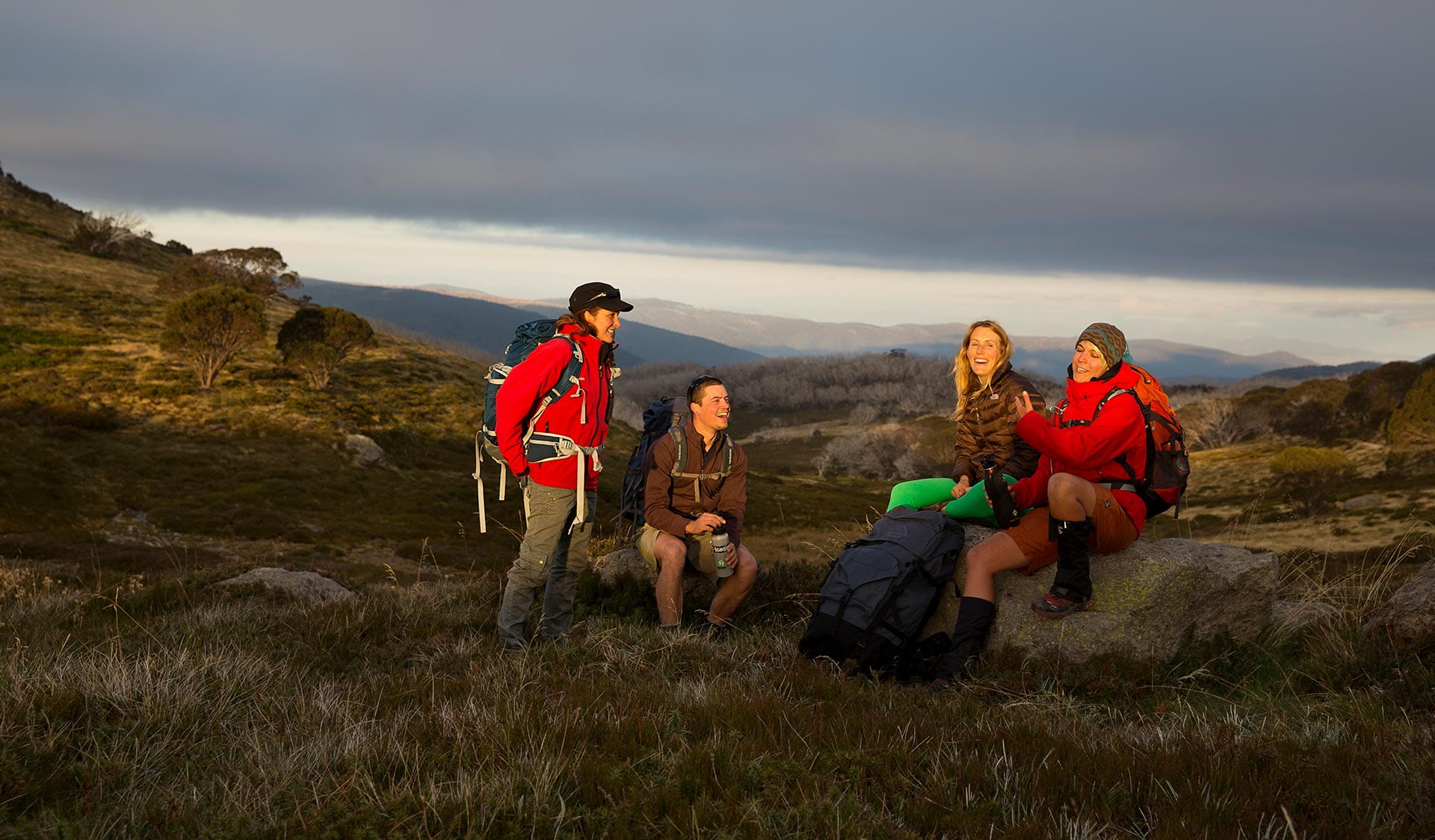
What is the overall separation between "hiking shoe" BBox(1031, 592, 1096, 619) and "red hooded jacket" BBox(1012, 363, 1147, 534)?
2.14 feet

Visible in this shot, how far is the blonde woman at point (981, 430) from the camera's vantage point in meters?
5.84

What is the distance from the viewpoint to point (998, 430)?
5.95m

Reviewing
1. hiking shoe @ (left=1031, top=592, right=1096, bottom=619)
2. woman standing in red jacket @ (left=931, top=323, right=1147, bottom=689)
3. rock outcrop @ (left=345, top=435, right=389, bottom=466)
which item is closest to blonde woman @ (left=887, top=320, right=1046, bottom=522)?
woman standing in red jacket @ (left=931, top=323, right=1147, bottom=689)

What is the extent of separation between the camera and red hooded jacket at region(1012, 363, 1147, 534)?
4.92 metres

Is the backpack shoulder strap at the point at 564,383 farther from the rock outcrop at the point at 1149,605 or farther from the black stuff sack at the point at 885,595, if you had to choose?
the rock outcrop at the point at 1149,605

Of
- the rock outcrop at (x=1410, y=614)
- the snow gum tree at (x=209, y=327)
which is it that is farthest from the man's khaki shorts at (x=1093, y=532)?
the snow gum tree at (x=209, y=327)

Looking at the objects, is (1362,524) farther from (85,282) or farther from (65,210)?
(65,210)

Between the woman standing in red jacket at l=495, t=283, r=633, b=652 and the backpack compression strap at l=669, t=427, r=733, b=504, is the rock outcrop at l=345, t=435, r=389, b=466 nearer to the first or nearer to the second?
the woman standing in red jacket at l=495, t=283, r=633, b=652

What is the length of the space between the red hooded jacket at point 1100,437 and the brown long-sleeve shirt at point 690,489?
2.27 meters

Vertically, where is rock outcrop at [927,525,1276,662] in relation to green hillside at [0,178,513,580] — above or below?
above

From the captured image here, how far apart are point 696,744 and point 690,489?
316 cm

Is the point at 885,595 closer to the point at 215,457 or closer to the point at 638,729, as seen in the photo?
the point at 638,729

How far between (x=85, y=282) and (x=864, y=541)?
244 ft

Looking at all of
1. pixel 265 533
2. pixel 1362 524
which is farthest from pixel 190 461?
pixel 1362 524
